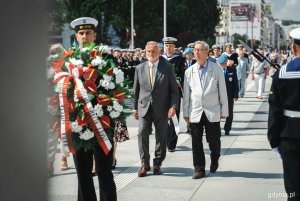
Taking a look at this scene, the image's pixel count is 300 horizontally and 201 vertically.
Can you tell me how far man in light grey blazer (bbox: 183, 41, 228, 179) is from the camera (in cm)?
681

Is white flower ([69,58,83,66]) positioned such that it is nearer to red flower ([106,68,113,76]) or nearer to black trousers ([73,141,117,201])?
red flower ([106,68,113,76])

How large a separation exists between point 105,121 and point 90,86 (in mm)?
334

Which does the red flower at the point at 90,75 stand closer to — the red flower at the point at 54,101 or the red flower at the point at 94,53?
the red flower at the point at 94,53

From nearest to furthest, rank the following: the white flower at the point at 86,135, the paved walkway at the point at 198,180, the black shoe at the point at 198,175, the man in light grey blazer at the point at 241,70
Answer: the white flower at the point at 86,135 → the paved walkway at the point at 198,180 → the black shoe at the point at 198,175 → the man in light grey blazer at the point at 241,70

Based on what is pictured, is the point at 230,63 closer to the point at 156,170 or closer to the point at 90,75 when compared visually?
the point at 156,170

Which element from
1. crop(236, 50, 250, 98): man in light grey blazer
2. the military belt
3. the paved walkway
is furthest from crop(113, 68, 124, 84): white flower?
crop(236, 50, 250, 98): man in light grey blazer

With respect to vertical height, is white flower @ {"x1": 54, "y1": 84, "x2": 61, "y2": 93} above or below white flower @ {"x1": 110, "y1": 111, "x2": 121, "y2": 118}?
above

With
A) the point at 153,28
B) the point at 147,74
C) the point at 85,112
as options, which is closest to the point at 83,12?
the point at 153,28

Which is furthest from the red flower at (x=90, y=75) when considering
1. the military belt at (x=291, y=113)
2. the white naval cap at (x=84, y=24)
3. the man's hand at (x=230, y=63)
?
the man's hand at (x=230, y=63)

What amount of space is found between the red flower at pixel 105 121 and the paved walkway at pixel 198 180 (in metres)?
0.66

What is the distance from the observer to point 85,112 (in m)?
4.30

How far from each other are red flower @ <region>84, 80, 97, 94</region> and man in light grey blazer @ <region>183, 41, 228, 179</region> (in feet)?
8.86

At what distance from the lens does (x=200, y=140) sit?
6785 mm

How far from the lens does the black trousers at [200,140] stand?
6.74 metres
